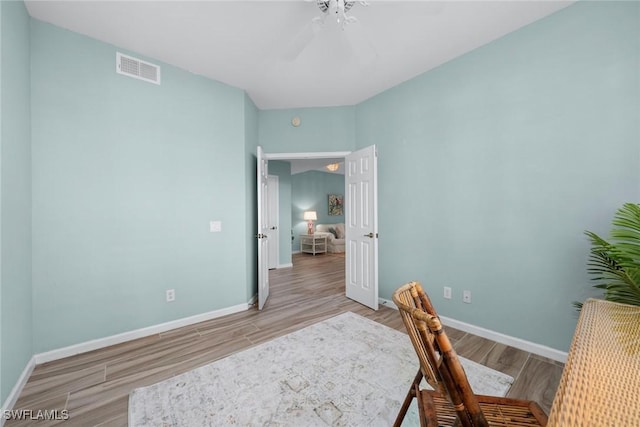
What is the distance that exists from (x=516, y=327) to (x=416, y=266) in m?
1.03

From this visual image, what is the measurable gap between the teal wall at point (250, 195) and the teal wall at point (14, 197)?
183cm

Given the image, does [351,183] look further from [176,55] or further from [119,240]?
[119,240]

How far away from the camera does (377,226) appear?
129 inches

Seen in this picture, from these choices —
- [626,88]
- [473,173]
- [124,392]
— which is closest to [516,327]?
[473,173]

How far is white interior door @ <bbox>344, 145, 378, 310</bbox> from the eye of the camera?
3.13 m

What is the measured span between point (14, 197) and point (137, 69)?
1.53m

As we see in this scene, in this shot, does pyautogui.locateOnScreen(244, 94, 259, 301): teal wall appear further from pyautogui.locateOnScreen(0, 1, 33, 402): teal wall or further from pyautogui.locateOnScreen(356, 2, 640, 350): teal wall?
pyautogui.locateOnScreen(356, 2, 640, 350): teal wall

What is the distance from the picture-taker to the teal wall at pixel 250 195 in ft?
10.7

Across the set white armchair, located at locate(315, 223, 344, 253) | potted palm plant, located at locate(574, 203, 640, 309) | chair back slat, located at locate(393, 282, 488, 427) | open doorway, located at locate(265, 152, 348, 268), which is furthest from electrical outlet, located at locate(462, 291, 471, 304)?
white armchair, located at locate(315, 223, 344, 253)

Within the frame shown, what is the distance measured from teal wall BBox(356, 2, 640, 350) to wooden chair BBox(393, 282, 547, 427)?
5.15ft

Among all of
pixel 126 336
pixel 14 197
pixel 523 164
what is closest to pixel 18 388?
pixel 126 336

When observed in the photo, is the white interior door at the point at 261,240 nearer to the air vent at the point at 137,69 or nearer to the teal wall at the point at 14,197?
the air vent at the point at 137,69

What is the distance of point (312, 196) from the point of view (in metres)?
8.40

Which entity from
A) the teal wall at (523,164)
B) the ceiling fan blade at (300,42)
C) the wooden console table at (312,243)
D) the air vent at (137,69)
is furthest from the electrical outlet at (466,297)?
the wooden console table at (312,243)
